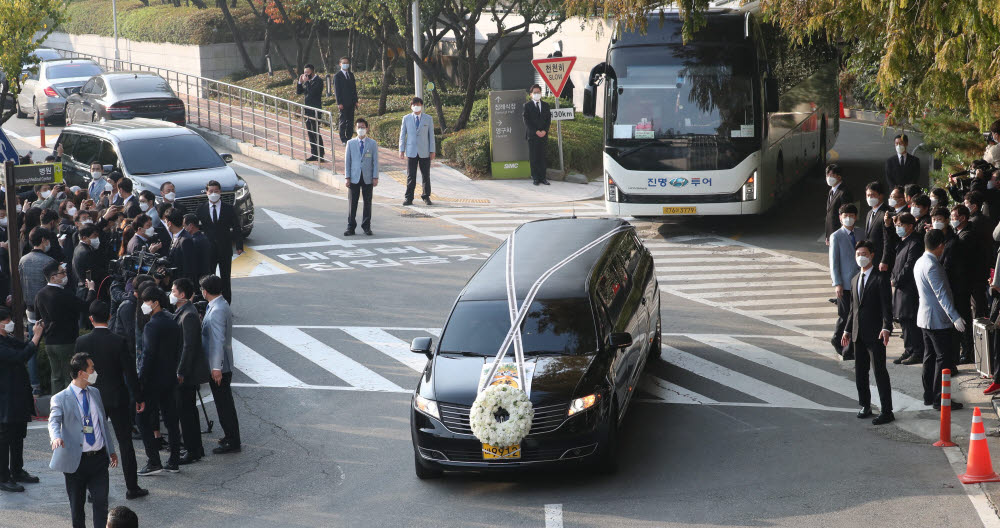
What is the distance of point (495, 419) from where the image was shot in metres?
9.32

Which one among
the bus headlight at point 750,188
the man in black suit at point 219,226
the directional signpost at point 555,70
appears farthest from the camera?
the directional signpost at point 555,70

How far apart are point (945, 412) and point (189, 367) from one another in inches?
263

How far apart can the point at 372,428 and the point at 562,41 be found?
28.1 metres

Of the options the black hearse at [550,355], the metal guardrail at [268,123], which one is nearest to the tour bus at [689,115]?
the black hearse at [550,355]

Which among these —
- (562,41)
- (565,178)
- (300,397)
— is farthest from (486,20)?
(300,397)

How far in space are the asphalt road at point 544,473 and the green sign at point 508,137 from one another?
295 inches

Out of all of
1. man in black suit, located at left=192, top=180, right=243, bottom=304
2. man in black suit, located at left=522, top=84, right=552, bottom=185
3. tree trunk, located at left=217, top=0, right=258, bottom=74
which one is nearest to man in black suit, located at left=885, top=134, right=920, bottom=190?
man in black suit, located at left=522, top=84, right=552, bottom=185

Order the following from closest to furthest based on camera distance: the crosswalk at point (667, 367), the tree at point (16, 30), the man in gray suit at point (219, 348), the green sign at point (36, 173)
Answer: the man in gray suit at point (219, 348)
the crosswalk at point (667, 367)
the green sign at point (36, 173)
the tree at point (16, 30)

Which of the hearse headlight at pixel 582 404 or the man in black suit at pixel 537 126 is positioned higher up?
the man in black suit at pixel 537 126

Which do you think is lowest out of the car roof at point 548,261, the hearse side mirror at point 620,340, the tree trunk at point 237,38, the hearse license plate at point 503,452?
the hearse license plate at point 503,452

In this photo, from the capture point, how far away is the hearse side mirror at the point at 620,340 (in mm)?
10164

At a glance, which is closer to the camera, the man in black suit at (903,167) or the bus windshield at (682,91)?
the man in black suit at (903,167)

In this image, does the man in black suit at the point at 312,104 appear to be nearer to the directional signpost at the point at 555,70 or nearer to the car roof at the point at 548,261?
the directional signpost at the point at 555,70

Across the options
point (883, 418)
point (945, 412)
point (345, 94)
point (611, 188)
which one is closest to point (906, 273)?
point (883, 418)
